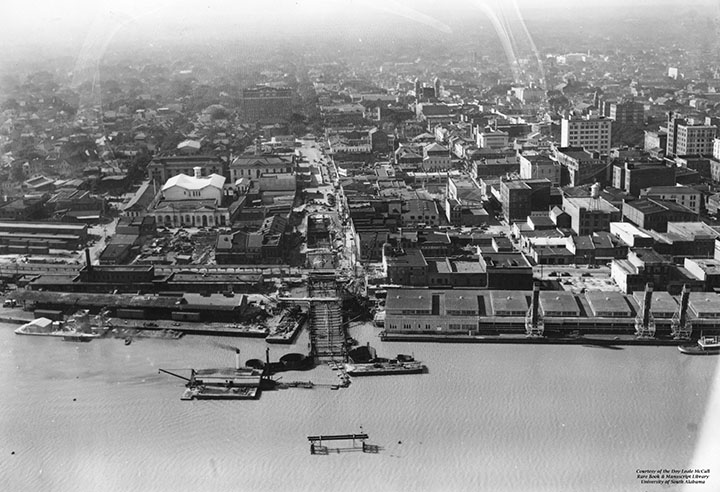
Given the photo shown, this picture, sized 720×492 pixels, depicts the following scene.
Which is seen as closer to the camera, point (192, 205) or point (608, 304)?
point (608, 304)

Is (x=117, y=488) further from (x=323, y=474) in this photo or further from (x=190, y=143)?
(x=190, y=143)

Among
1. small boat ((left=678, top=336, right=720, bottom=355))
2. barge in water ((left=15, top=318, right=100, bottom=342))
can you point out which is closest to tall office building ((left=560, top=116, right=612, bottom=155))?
small boat ((left=678, top=336, right=720, bottom=355))

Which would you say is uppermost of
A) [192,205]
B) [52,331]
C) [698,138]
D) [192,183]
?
[698,138]

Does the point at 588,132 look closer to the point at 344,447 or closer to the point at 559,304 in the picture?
the point at 559,304

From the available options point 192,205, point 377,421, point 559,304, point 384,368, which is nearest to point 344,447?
point 377,421

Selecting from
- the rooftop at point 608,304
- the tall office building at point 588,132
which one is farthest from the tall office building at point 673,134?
the rooftop at point 608,304

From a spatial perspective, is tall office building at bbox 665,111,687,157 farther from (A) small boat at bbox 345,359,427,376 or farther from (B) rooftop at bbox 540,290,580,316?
(A) small boat at bbox 345,359,427,376

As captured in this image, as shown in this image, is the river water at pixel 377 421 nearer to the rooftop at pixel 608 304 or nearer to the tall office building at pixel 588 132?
the rooftop at pixel 608 304
